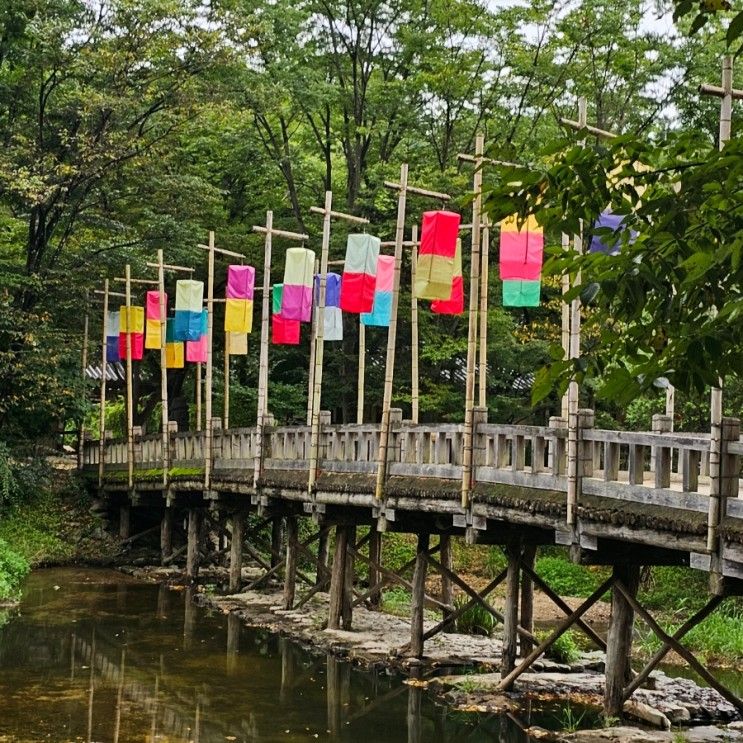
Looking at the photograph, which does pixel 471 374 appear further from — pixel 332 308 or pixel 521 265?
pixel 332 308

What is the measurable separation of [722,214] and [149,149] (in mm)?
30409

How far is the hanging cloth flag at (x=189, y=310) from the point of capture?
30125mm

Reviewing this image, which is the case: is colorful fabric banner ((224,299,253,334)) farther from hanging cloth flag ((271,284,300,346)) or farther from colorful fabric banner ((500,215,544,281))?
colorful fabric banner ((500,215,544,281))

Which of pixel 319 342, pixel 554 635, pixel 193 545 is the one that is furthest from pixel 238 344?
pixel 554 635

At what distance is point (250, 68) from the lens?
3841 centimetres

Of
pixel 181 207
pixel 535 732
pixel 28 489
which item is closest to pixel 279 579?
pixel 28 489

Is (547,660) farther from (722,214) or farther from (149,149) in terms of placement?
(149,149)

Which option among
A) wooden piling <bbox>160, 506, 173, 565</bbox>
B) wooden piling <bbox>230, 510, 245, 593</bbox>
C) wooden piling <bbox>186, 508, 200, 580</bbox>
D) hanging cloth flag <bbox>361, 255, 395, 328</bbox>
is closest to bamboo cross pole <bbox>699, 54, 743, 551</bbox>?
hanging cloth flag <bbox>361, 255, 395, 328</bbox>

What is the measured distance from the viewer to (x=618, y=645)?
15.6 meters

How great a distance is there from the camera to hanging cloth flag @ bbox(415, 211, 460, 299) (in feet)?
65.5

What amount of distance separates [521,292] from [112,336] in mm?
20264

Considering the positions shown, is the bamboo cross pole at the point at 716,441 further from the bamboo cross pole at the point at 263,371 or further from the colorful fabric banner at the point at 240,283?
the colorful fabric banner at the point at 240,283

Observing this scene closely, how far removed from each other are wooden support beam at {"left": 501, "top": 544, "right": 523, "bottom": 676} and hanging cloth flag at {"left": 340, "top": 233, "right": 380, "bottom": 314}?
6754 mm

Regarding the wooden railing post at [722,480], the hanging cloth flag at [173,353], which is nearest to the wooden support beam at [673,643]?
the wooden railing post at [722,480]
